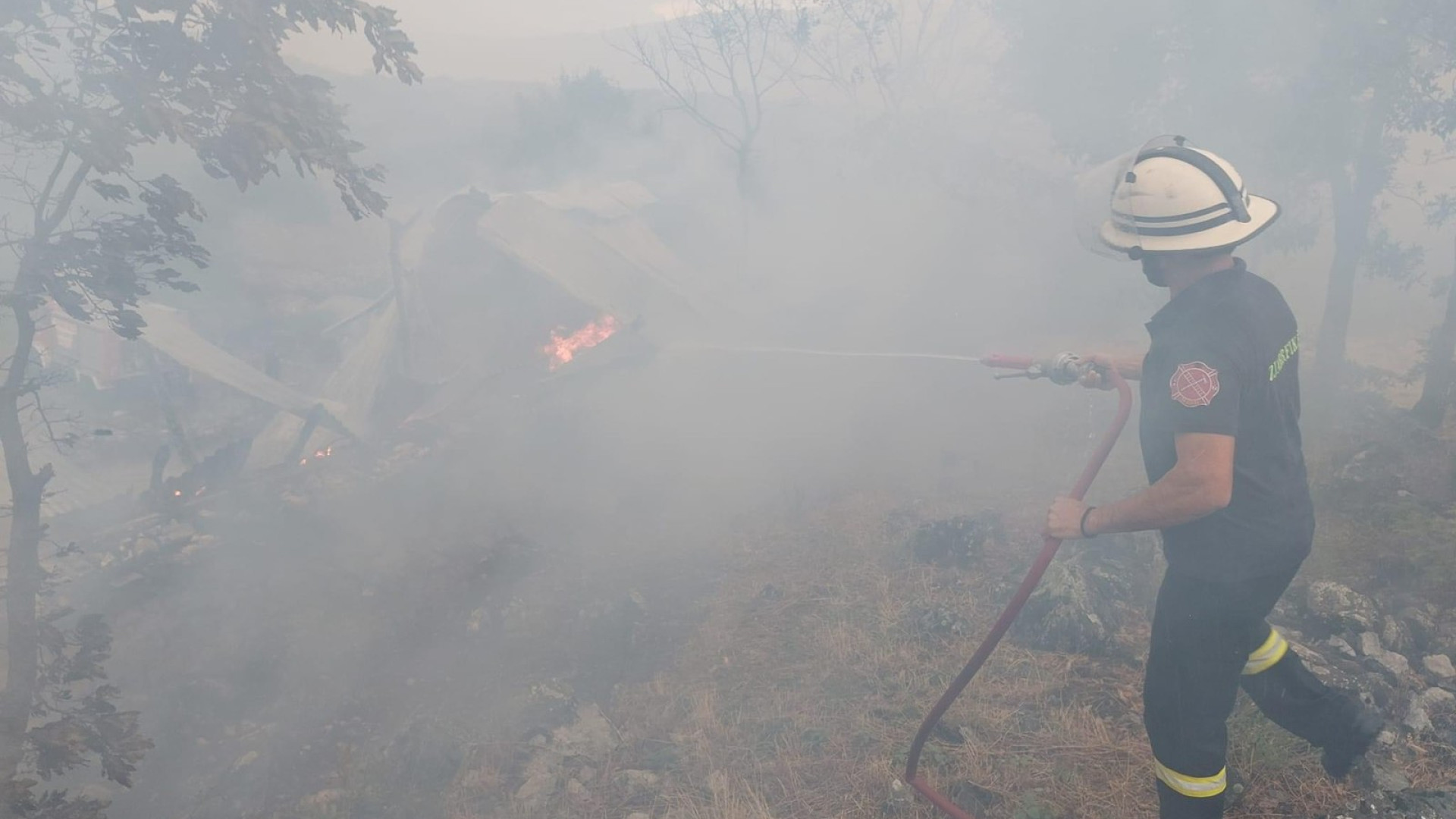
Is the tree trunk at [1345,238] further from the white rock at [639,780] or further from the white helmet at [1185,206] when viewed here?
the white rock at [639,780]

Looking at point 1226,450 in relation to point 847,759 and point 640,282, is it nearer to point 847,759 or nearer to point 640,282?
point 847,759

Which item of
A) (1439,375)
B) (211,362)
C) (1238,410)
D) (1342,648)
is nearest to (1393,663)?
(1342,648)

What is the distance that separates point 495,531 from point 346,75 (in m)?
35.9

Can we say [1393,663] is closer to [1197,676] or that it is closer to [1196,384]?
[1197,676]

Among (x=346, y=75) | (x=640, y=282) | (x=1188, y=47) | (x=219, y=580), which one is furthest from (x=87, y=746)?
(x=346, y=75)

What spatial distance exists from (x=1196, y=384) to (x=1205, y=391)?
0.03 meters

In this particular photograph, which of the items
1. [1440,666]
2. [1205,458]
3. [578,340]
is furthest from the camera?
[578,340]

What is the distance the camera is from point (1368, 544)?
4605 millimetres

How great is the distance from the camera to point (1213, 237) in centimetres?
226

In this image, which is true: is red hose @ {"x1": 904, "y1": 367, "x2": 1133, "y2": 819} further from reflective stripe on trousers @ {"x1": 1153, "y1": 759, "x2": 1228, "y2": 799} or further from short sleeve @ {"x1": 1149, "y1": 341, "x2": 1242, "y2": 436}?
reflective stripe on trousers @ {"x1": 1153, "y1": 759, "x2": 1228, "y2": 799}

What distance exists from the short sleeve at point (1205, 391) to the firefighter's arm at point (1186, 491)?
33mm

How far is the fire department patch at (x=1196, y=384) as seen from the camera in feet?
7.03

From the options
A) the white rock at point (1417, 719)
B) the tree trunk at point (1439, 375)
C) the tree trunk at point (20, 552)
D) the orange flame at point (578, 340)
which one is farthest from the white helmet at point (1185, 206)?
the orange flame at point (578, 340)

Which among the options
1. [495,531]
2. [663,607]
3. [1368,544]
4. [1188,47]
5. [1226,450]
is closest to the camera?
[1226,450]
